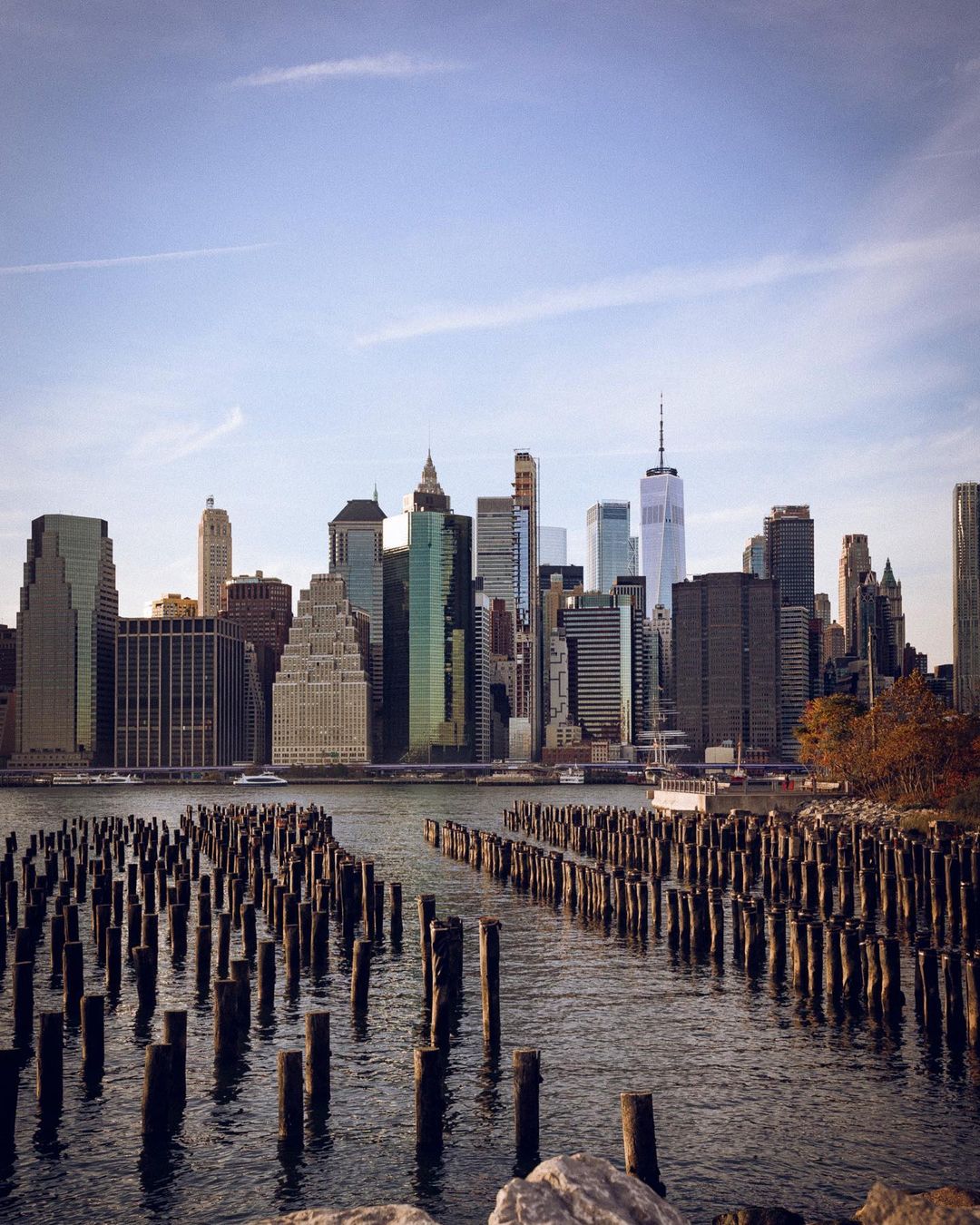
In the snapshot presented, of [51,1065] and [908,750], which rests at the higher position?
[908,750]

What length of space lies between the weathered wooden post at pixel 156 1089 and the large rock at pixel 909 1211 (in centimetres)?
1248

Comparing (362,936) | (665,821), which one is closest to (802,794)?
(665,821)

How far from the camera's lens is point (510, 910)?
5441 centimetres

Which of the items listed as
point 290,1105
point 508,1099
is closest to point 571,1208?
point 290,1105

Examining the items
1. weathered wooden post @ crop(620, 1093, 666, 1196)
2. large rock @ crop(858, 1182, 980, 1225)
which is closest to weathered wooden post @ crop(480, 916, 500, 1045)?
weathered wooden post @ crop(620, 1093, 666, 1196)

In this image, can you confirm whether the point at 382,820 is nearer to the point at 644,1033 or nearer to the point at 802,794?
the point at 802,794

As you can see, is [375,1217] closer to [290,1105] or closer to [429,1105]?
[429,1105]

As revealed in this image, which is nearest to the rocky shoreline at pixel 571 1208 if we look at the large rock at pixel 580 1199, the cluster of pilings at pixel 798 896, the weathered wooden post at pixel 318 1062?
the large rock at pixel 580 1199

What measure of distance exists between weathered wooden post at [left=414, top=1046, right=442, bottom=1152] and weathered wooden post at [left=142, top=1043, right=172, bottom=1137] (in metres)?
4.44

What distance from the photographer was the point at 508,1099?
1067 inches

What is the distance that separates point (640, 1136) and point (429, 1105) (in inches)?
167

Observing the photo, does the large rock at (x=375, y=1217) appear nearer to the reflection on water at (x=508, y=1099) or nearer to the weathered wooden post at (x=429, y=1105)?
the reflection on water at (x=508, y=1099)

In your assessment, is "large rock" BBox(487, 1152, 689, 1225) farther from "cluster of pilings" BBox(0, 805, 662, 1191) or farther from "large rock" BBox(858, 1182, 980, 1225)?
"cluster of pilings" BBox(0, 805, 662, 1191)

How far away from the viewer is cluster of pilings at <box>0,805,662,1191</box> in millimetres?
23438
